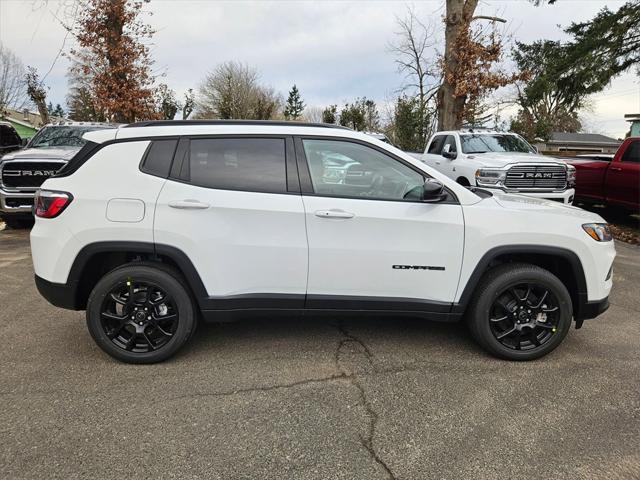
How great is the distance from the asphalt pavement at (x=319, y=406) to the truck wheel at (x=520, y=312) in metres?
0.15

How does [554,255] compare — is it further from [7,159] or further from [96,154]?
[7,159]

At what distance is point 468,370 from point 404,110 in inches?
900

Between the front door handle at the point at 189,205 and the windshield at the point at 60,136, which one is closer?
the front door handle at the point at 189,205

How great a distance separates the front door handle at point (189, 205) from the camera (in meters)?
3.30

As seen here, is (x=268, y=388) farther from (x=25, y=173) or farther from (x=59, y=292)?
(x=25, y=173)

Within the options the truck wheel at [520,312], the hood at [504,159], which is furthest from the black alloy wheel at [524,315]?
the hood at [504,159]

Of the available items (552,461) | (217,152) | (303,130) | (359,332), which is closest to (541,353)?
(552,461)

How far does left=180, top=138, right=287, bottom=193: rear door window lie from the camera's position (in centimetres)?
339

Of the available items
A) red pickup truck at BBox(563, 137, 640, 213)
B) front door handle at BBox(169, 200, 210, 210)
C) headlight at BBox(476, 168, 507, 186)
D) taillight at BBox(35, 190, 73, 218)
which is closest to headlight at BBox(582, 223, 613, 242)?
front door handle at BBox(169, 200, 210, 210)

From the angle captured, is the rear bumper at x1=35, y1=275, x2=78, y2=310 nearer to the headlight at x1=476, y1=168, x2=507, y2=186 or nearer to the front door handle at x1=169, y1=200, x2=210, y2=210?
the front door handle at x1=169, y1=200, x2=210, y2=210

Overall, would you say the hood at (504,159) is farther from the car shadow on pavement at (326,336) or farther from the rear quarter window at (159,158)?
the rear quarter window at (159,158)

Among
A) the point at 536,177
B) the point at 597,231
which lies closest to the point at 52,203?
the point at 597,231

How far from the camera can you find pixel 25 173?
27.5 ft

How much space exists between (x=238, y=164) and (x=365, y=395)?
1938mm
